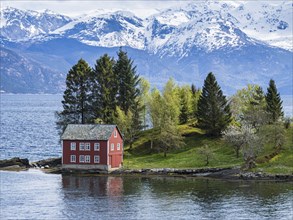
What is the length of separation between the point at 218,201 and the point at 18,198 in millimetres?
26298

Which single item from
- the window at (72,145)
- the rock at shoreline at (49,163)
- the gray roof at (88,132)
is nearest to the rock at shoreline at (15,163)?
the rock at shoreline at (49,163)

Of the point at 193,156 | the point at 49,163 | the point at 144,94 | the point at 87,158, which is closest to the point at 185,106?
the point at 144,94

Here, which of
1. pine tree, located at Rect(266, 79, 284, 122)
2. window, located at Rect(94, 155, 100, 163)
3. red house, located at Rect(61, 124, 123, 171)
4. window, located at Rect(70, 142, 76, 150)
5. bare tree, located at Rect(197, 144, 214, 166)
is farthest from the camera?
pine tree, located at Rect(266, 79, 284, 122)

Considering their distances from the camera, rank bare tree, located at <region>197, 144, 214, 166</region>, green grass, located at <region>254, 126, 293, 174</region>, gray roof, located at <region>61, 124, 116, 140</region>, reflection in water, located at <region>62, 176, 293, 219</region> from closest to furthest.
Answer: reflection in water, located at <region>62, 176, 293, 219</region> < green grass, located at <region>254, 126, 293, 174</region> < bare tree, located at <region>197, 144, 214, 166</region> < gray roof, located at <region>61, 124, 116, 140</region>

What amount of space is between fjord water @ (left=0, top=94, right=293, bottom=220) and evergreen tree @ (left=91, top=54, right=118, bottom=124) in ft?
77.5

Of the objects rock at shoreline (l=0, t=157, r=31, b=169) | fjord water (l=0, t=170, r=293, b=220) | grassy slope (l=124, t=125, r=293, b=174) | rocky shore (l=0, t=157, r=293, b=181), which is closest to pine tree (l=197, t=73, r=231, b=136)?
grassy slope (l=124, t=125, r=293, b=174)

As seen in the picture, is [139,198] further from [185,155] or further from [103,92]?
[103,92]

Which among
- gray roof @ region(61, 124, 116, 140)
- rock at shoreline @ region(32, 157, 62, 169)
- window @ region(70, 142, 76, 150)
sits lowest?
rock at shoreline @ region(32, 157, 62, 169)

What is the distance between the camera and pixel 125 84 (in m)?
138

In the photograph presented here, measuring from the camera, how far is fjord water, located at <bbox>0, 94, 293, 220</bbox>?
79.7 metres

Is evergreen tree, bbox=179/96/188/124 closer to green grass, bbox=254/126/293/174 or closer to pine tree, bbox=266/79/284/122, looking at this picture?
pine tree, bbox=266/79/284/122

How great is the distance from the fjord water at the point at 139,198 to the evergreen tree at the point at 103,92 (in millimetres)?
25591

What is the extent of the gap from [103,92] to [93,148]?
67.6 feet

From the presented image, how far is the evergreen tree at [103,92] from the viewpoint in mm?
134000
